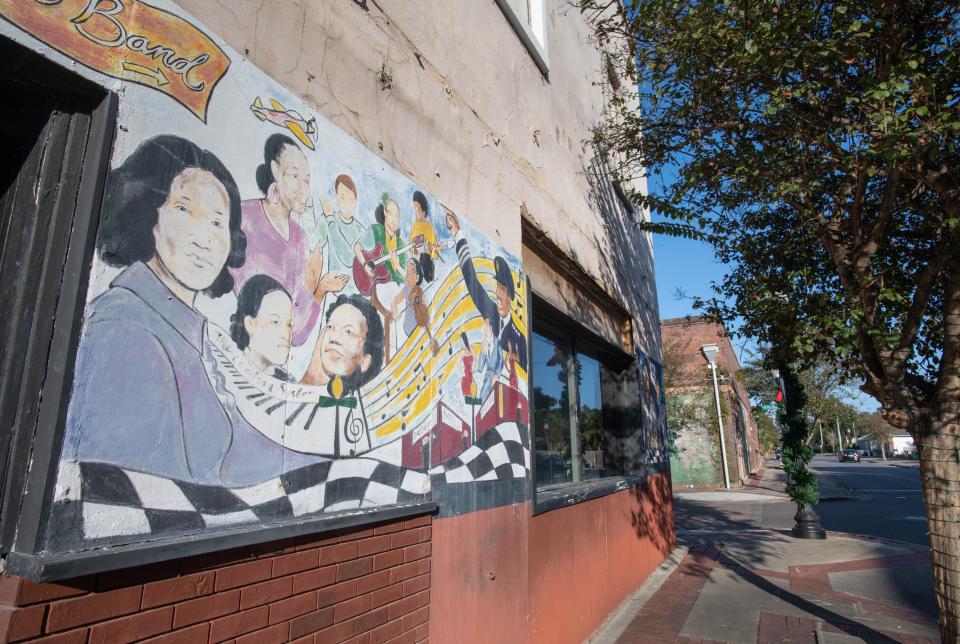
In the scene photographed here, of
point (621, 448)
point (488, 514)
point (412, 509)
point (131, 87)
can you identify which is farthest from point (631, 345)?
point (131, 87)

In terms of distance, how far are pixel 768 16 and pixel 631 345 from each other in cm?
453

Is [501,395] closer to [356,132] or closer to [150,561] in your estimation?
[356,132]

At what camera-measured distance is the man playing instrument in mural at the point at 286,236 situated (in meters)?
2.26

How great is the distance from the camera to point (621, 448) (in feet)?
26.9

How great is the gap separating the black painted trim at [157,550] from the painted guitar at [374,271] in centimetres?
109

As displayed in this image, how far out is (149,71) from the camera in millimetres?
1935

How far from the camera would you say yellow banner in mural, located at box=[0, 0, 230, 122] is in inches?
65.6

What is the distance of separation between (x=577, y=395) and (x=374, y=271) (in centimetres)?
443

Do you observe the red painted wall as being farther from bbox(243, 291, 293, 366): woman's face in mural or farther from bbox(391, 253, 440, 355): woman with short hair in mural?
bbox(243, 291, 293, 366): woman's face in mural

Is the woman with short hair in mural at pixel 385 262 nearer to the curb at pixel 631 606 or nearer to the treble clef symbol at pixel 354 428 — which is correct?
the treble clef symbol at pixel 354 428

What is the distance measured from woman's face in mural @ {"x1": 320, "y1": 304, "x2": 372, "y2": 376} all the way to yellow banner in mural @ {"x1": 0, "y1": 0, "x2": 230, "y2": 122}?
997 millimetres

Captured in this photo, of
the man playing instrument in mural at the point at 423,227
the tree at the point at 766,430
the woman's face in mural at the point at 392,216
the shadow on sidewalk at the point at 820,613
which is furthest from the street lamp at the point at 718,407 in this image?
the tree at the point at 766,430

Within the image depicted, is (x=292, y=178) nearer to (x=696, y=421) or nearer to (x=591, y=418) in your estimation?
(x=591, y=418)

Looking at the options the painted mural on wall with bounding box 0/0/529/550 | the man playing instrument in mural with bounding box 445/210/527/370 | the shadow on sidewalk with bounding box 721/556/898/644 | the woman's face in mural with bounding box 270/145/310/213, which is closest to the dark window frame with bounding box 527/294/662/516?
the man playing instrument in mural with bounding box 445/210/527/370
